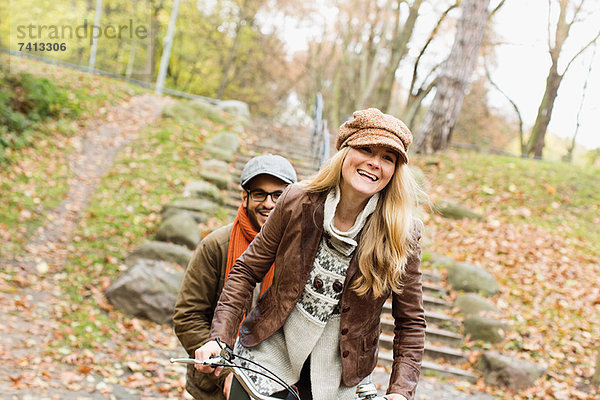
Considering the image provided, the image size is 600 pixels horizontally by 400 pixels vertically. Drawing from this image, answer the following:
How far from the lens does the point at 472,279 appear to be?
8078 millimetres

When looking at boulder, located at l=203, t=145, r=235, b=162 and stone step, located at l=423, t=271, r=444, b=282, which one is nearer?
stone step, located at l=423, t=271, r=444, b=282

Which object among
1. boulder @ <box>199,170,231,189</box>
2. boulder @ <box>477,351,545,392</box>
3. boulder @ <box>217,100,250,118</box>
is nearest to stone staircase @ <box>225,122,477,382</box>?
boulder @ <box>199,170,231,189</box>

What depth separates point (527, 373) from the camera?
620 centimetres

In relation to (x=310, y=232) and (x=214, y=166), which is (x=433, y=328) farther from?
(x=310, y=232)

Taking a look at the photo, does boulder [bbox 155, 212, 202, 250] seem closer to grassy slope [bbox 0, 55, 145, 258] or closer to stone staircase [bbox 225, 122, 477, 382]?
Answer: stone staircase [bbox 225, 122, 477, 382]

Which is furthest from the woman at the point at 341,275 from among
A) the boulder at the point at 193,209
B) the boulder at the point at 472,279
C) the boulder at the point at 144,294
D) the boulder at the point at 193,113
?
the boulder at the point at 193,113

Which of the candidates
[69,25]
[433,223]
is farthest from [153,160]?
[69,25]

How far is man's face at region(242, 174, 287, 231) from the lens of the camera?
3010 mm

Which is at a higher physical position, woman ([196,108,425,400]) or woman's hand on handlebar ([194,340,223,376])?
woman ([196,108,425,400])

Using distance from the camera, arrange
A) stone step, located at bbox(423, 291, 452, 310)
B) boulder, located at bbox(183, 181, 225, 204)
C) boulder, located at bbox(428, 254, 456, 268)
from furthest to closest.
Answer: boulder, located at bbox(183, 181, 225, 204)
boulder, located at bbox(428, 254, 456, 268)
stone step, located at bbox(423, 291, 452, 310)

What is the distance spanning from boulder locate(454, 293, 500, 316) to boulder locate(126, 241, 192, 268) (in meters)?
4.16

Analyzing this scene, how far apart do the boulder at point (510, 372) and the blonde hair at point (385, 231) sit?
5.02 m

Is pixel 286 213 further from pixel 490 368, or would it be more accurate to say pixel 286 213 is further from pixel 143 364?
pixel 490 368

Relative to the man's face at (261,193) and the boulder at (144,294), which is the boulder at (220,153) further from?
the man's face at (261,193)
